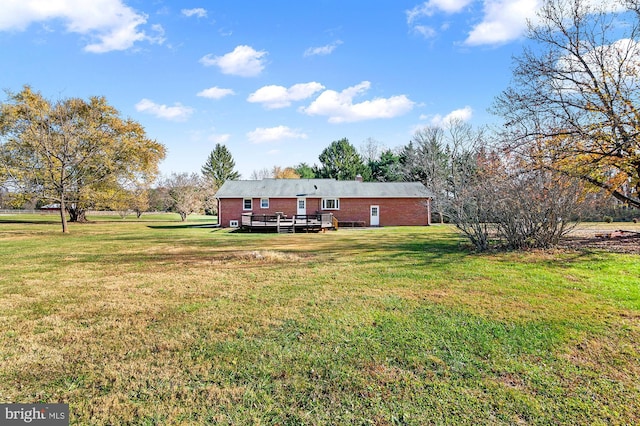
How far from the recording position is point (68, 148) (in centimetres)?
2152

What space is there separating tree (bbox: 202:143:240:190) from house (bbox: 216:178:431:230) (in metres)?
29.2

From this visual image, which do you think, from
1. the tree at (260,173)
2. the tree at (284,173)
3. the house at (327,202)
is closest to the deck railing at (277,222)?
the house at (327,202)

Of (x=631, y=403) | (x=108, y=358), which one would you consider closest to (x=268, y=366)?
(x=108, y=358)

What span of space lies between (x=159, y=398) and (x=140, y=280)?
5115 mm

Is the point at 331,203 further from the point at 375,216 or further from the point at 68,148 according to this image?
the point at 68,148

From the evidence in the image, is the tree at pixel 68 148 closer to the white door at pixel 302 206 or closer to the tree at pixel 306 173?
A: the white door at pixel 302 206

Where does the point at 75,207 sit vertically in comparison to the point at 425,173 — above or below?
below

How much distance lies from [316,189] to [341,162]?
1854 centimetres

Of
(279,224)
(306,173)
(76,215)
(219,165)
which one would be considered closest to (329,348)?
(279,224)

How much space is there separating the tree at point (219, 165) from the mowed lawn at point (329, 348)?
52.6m

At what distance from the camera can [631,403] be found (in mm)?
2619

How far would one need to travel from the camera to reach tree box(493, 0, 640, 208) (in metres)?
11.2

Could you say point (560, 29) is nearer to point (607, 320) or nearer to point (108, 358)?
point (607, 320)

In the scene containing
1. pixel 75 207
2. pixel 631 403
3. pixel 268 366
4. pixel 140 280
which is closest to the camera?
pixel 631 403
